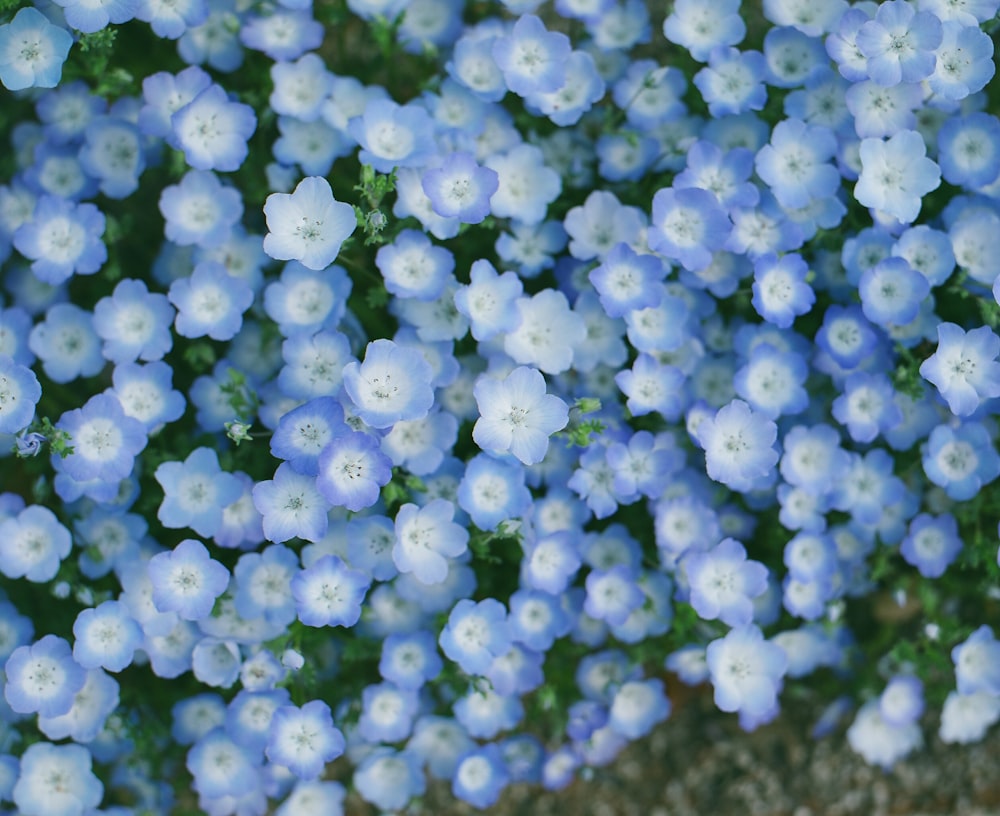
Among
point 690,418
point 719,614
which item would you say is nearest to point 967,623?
point 719,614

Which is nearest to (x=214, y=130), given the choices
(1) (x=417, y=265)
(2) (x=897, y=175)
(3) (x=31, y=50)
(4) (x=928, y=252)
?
(3) (x=31, y=50)

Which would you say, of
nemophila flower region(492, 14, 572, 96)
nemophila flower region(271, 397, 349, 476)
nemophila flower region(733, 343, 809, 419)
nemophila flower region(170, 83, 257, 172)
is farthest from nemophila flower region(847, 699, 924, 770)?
nemophila flower region(170, 83, 257, 172)

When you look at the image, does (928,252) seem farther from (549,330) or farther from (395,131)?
(395,131)

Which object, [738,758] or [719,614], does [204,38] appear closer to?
[719,614]

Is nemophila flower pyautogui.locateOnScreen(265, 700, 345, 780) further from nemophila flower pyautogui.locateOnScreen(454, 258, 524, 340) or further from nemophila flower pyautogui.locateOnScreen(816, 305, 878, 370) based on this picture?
nemophila flower pyautogui.locateOnScreen(816, 305, 878, 370)

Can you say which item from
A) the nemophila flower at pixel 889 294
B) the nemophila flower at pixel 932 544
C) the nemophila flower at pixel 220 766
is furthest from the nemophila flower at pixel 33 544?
the nemophila flower at pixel 932 544
